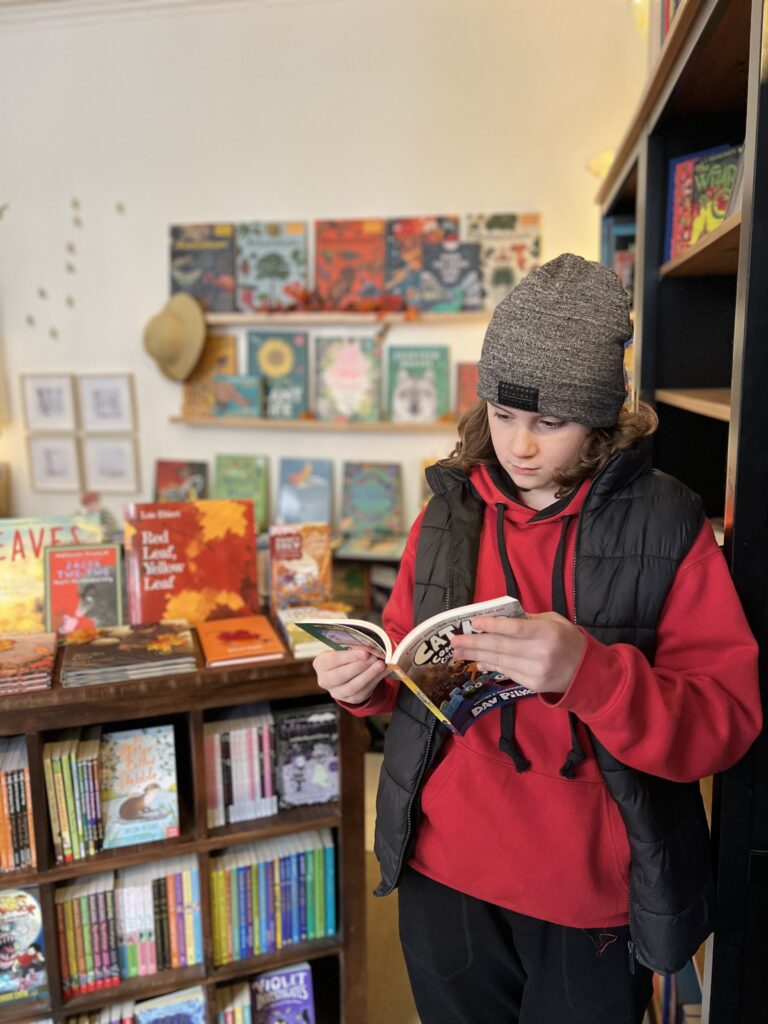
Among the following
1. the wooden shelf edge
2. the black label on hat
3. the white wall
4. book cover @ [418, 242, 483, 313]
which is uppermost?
the white wall

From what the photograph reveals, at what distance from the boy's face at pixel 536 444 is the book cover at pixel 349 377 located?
8.38 ft

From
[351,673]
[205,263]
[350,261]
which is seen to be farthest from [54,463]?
[351,673]

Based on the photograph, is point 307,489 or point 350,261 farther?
point 307,489

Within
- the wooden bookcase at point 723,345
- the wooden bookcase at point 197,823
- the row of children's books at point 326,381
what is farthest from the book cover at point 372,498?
the wooden bookcase at point 197,823

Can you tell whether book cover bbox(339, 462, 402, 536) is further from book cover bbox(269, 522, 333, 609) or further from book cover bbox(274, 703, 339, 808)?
book cover bbox(274, 703, 339, 808)

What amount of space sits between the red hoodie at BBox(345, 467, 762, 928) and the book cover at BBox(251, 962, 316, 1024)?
0.71m

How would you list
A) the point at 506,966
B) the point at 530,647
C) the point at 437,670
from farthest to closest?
the point at 506,966, the point at 437,670, the point at 530,647

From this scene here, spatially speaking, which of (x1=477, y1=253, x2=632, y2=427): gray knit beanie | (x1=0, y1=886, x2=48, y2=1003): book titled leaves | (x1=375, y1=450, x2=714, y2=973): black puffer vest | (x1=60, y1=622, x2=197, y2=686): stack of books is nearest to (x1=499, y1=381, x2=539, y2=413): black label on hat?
(x1=477, y1=253, x2=632, y2=427): gray knit beanie

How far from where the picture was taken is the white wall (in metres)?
3.27

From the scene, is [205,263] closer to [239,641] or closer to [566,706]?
[239,641]

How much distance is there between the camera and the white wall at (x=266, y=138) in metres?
3.27

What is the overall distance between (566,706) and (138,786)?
970 mm

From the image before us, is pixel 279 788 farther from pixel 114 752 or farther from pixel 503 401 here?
pixel 503 401

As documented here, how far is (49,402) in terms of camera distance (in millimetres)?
3846
